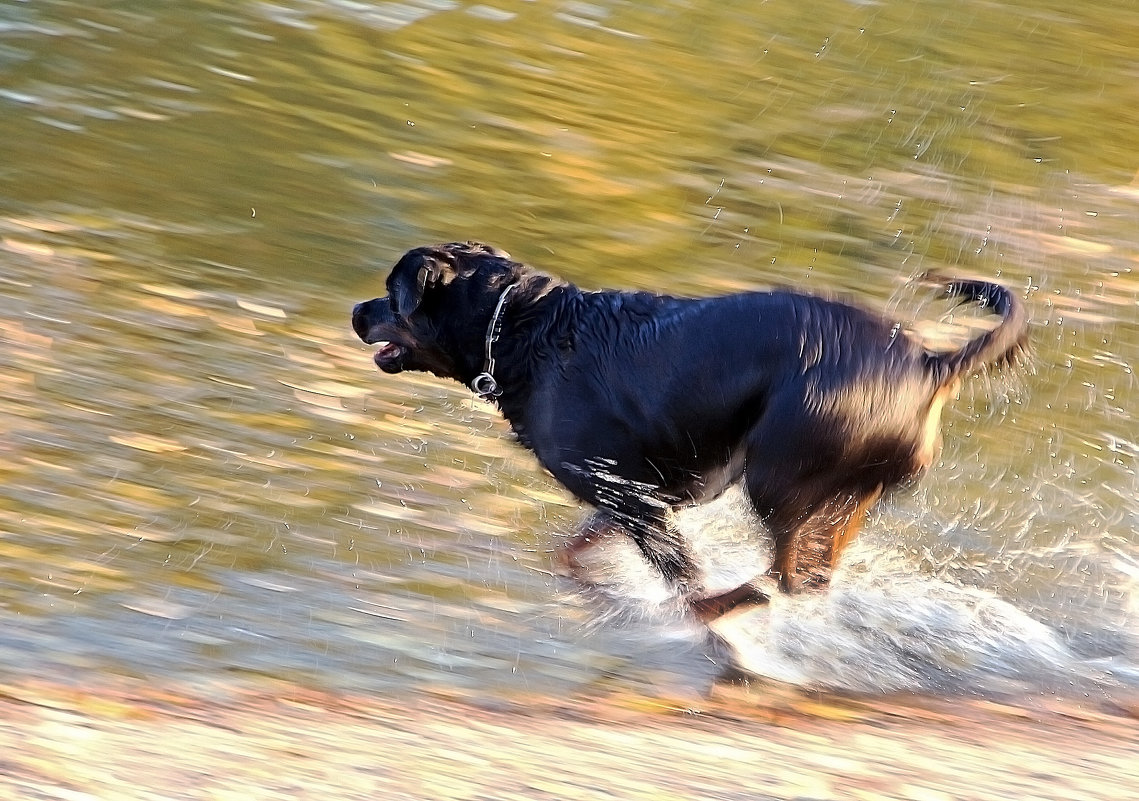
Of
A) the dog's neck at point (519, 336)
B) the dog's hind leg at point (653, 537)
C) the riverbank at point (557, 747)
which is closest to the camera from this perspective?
the riverbank at point (557, 747)

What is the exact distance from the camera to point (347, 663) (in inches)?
225

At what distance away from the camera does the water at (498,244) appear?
606 centimetres

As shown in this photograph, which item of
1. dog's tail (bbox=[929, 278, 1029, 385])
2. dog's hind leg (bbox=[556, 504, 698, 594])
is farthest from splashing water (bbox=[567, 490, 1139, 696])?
dog's tail (bbox=[929, 278, 1029, 385])

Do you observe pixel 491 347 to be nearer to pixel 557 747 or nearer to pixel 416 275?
pixel 416 275

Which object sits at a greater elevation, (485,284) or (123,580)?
(485,284)

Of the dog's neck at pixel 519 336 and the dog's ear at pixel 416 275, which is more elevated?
the dog's ear at pixel 416 275

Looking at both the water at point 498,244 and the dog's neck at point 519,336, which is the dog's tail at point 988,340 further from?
the dog's neck at point 519,336

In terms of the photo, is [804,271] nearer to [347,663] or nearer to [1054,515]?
[1054,515]

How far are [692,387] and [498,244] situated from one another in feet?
14.3

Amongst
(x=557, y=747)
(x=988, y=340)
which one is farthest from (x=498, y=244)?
(x=557, y=747)

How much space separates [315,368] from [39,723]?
3618mm

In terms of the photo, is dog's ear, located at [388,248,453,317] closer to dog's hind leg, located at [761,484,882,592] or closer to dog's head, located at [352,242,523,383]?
dog's head, located at [352,242,523,383]

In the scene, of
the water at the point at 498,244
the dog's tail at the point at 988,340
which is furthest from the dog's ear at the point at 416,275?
the dog's tail at the point at 988,340

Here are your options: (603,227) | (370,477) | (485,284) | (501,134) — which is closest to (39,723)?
(485,284)
